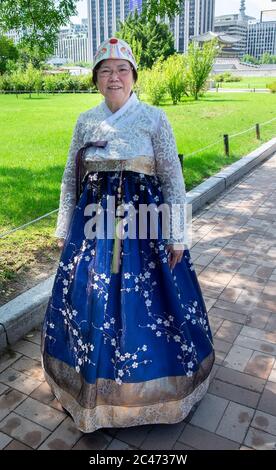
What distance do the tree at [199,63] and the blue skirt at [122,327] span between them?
25529 millimetres

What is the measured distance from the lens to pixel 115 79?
7.47 ft

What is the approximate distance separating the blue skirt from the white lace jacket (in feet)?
0.30

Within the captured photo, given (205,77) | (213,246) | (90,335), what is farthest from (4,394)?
(205,77)

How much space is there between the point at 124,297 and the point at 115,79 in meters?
1.12

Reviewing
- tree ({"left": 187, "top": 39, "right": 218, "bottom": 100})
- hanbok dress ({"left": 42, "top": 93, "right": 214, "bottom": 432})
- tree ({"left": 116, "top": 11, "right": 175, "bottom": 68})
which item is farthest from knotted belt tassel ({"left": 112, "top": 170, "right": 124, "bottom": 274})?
tree ({"left": 116, "top": 11, "right": 175, "bottom": 68})

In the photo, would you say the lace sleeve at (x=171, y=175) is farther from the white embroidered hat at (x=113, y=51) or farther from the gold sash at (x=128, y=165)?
the white embroidered hat at (x=113, y=51)

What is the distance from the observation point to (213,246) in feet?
17.3

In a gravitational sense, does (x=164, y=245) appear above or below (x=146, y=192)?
below

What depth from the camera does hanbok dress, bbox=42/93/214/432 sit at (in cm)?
231

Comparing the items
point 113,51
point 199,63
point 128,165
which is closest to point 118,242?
point 128,165

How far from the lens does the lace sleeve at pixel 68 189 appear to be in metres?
2.54
